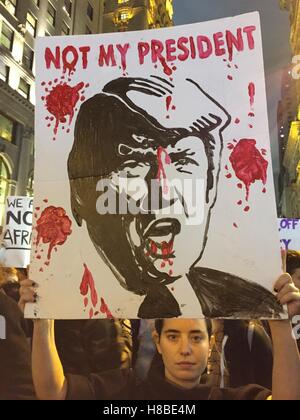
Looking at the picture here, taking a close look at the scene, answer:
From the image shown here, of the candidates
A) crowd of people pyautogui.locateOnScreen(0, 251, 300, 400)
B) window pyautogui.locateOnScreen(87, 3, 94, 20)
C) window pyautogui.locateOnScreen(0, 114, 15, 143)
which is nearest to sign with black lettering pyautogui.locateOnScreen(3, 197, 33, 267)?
window pyautogui.locateOnScreen(87, 3, 94, 20)

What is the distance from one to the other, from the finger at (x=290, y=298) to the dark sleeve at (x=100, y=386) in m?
0.68

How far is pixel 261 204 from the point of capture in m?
1.42

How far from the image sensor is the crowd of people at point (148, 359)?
149cm

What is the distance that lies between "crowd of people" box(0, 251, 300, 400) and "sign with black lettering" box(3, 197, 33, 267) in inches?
69.7

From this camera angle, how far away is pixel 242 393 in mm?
1557

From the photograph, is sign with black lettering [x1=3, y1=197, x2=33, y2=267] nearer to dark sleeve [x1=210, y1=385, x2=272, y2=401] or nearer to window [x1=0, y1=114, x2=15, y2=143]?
dark sleeve [x1=210, y1=385, x2=272, y2=401]

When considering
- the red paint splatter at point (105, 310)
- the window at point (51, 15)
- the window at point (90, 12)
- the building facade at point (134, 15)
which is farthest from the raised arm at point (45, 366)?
the window at point (51, 15)

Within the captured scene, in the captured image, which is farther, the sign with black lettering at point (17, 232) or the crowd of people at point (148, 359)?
the sign with black lettering at point (17, 232)

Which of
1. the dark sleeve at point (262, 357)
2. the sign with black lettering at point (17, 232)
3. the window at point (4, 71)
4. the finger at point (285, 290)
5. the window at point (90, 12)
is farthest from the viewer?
the window at point (4, 71)

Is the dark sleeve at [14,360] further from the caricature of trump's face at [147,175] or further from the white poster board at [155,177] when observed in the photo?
the caricature of trump's face at [147,175]

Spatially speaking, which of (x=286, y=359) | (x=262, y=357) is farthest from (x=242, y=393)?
(x=286, y=359)

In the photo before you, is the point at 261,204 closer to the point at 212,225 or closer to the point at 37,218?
the point at 212,225

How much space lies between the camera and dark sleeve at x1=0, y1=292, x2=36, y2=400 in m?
1.63

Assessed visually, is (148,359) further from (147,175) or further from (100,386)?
Answer: (147,175)
